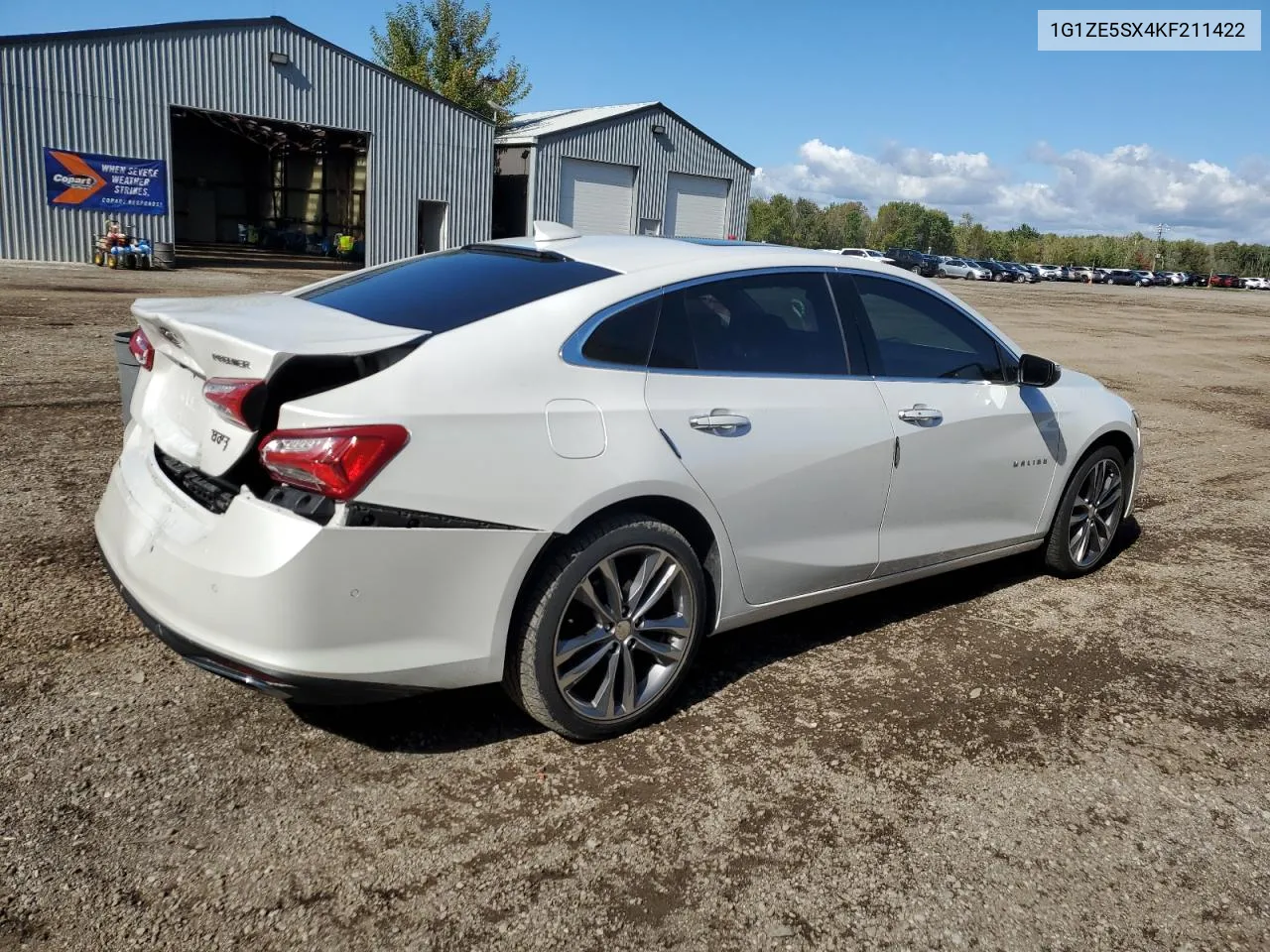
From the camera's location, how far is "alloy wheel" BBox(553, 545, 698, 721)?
10.7 feet

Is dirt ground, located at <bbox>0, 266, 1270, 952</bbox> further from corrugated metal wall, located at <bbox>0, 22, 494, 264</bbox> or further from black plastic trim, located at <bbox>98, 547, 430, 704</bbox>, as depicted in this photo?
corrugated metal wall, located at <bbox>0, 22, 494, 264</bbox>

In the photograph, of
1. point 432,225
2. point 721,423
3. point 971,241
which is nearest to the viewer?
point 721,423

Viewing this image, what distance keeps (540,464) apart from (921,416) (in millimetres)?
1873

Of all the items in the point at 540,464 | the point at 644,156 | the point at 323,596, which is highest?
the point at 644,156

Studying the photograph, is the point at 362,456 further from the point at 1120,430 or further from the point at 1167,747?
the point at 1120,430

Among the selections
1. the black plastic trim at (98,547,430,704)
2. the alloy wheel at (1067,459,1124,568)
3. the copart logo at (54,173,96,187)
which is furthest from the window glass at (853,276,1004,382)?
the copart logo at (54,173,96,187)

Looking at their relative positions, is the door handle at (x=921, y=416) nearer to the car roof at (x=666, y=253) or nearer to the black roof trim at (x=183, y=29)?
the car roof at (x=666, y=253)

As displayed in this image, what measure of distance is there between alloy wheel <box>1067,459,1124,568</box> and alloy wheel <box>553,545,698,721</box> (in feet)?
8.99

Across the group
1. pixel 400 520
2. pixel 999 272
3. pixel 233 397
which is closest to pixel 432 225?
pixel 233 397

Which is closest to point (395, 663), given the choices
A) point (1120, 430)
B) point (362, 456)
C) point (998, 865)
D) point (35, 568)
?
point (362, 456)

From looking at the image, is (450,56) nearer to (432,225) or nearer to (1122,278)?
(432,225)

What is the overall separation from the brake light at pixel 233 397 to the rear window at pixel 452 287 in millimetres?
544

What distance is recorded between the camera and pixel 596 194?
111 ft

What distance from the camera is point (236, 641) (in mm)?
2781
